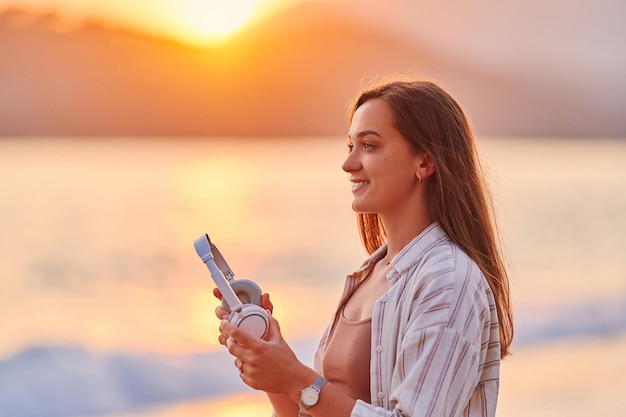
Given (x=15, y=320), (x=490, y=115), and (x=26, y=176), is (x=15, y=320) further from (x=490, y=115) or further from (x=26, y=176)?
(x=490, y=115)

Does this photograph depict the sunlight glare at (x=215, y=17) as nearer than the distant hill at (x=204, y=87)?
Yes

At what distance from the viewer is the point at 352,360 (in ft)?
6.19

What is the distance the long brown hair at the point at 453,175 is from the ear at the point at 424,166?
0.01m

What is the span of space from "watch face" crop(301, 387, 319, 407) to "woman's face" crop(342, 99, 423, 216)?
0.39 m

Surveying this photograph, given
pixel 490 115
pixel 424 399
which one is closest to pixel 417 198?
pixel 424 399

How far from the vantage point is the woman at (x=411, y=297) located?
171 centimetres

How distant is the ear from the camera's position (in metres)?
1.92

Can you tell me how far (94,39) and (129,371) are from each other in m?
33.7

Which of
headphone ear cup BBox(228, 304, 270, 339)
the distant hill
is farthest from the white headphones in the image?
the distant hill

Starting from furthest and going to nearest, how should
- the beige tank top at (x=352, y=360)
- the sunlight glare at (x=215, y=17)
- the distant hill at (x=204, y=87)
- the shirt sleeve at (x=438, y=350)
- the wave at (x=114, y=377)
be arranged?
the distant hill at (x=204, y=87) → the sunlight glare at (x=215, y=17) → the wave at (x=114, y=377) → the beige tank top at (x=352, y=360) → the shirt sleeve at (x=438, y=350)

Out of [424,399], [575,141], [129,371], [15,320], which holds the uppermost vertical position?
[575,141]

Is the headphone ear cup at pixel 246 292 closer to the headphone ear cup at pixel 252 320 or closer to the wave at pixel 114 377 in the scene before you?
the headphone ear cup at pixel 252 320

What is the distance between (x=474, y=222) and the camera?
1929mm

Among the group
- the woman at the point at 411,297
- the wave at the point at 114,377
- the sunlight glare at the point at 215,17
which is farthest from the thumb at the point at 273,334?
the sunlight glare at the point at 215,17
